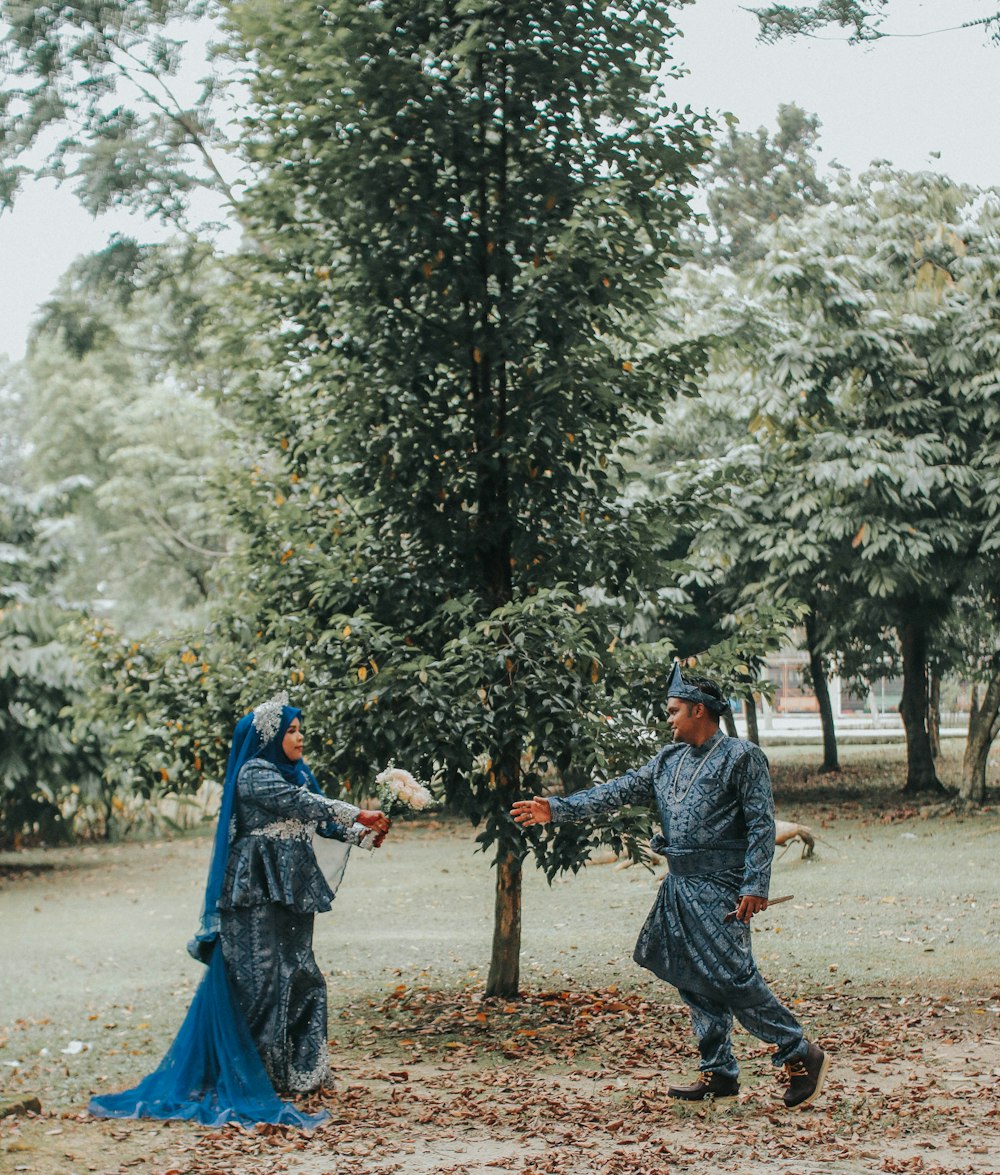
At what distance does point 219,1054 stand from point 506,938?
9.38 ft

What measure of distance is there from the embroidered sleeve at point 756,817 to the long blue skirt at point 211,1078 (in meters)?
2.30

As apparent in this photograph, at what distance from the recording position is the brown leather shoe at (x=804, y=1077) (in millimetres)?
6070

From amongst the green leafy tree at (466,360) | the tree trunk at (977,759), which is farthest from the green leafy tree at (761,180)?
the green leafy tree at (466,360)

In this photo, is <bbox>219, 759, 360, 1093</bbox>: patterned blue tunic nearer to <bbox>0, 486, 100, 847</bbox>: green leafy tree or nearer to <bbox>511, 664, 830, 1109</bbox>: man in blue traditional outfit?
<bbox>511, 664, 830, 1109</bbox>: man in blue traditional outfit

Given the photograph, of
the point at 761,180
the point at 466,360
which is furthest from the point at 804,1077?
the point at 761,180

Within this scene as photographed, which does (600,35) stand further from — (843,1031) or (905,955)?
(905,955)

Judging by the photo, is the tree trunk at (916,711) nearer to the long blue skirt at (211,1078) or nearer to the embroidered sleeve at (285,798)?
the embroidered sleeve at (285,798)

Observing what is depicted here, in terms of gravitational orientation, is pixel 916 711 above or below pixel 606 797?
below

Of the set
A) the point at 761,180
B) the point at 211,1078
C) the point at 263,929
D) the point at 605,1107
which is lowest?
the point at 605,1107

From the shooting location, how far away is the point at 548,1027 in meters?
8.38

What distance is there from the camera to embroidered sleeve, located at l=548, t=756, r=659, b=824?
6.60m

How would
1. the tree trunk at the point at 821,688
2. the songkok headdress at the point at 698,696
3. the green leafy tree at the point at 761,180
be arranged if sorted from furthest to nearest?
the green leafy tree at the point at 761,180 < the tree trunk at the point at 821,688 < the songkok headdress at the point at 698,696

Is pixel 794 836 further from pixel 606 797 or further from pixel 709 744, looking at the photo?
pixel 709 744

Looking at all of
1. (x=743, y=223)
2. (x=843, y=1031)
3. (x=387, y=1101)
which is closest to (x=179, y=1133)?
(x=387, y=1101)
